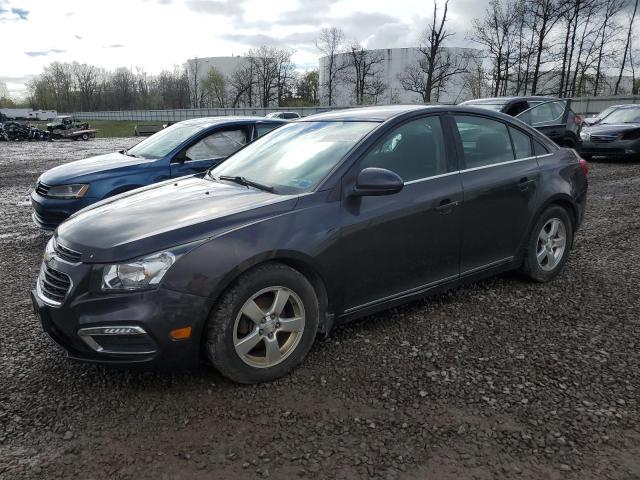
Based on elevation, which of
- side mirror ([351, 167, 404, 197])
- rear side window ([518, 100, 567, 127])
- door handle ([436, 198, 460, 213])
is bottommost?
door handle ([436, 198, 460, 213])

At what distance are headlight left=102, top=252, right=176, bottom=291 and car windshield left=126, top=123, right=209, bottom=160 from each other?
4.16 metres

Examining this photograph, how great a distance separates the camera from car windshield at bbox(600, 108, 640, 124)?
13823 millimetres

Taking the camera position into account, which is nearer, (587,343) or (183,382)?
(183,382)

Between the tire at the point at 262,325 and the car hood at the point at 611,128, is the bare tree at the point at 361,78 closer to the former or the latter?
the car hood at the point at 611,128

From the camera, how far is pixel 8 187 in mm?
11750

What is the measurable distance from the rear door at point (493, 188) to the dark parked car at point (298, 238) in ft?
0.04

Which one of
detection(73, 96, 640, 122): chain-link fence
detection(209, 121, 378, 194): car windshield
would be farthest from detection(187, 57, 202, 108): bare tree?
detection(209, 121, 378, 194): car windshield

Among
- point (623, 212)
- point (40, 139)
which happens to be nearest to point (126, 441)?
point (623, 212)

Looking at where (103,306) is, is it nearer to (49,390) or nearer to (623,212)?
(49,390)

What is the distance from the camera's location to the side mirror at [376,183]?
10.5 ft

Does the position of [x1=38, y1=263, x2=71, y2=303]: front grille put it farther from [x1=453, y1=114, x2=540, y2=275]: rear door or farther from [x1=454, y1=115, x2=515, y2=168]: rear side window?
[x1=454, y1=115, x2=515, y2=168]: rear side window

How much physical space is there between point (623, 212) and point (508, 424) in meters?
6.27

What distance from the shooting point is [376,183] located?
10.5ft

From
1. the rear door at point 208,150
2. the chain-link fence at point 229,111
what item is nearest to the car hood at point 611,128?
the chain-link fence at point 229,111
